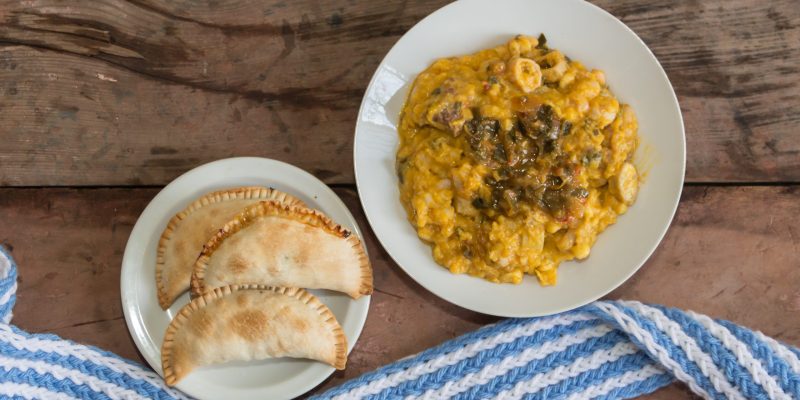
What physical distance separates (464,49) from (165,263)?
1061 mm

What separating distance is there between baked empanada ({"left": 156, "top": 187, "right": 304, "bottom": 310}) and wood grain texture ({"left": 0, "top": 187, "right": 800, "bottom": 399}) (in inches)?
9.3

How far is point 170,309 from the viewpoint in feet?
7.65

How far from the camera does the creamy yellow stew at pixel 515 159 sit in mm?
2072

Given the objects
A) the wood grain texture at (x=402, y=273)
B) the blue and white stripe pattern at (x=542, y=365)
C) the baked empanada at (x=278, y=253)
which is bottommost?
the blue and white stripe pattern at (x=542, y=365)

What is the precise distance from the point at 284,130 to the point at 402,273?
0.58m

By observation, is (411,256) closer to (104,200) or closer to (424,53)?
(424,53)

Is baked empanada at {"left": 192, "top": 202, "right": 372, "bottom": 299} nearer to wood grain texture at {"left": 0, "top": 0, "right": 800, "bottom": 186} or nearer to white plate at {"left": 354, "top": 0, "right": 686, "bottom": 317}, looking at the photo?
white plate at {"left": 354, "top": 0, "right": 686, "bottom": 317}

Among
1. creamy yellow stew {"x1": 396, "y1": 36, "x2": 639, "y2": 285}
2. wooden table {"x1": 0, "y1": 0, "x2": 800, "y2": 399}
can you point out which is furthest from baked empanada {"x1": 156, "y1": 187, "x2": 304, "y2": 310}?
creamy yellow stew {"x1": 396, "y1": 36, "x2": 639, "y2": 285}

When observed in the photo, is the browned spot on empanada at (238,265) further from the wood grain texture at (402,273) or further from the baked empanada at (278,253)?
the wood grain texture at (402,273)

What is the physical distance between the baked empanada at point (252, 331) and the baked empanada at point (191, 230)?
0.33 ft

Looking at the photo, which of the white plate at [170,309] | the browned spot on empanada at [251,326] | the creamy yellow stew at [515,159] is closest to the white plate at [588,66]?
the creamy yellow stew at [515,159]

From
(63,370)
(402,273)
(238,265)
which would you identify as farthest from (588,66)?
(63,370)

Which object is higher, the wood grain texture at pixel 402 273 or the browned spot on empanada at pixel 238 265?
the browned spot on empanada at pixel 238 265

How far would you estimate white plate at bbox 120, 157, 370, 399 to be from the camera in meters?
2.27
